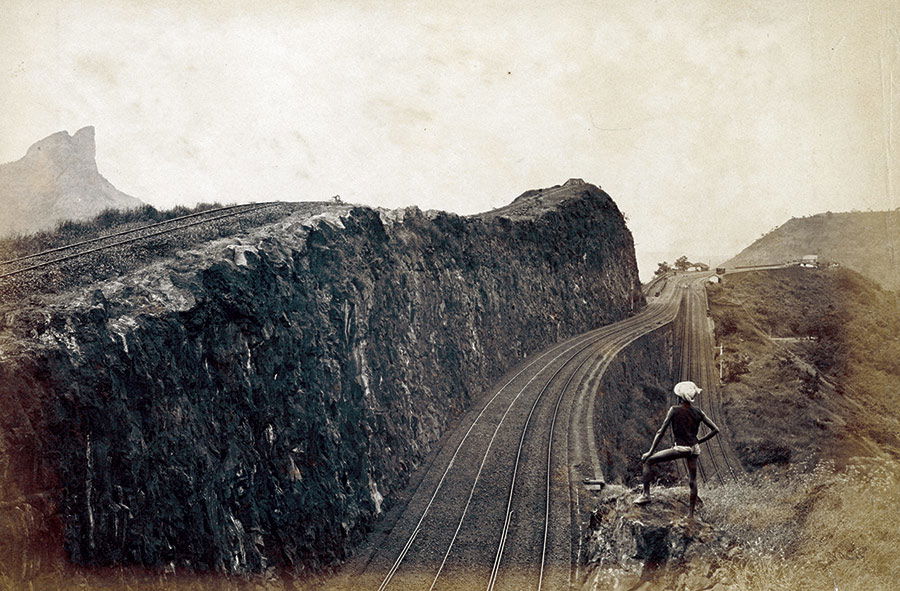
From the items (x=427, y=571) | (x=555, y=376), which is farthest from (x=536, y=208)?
(x=427, y=571)

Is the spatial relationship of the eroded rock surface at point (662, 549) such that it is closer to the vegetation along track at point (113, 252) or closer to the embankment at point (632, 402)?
the embankment at point (632, 402)

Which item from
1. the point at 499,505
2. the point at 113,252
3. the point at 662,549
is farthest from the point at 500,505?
the point at 113,252

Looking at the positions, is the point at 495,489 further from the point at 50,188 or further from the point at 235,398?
the point at 50,188

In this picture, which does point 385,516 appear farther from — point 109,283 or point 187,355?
point 109,283

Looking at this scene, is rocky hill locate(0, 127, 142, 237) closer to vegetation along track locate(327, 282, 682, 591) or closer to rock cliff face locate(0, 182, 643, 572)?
rock cliff face locate(0, 182, 643, 572)

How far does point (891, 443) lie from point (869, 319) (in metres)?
25.6

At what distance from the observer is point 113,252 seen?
16469 mm

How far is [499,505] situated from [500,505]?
1.5 inches

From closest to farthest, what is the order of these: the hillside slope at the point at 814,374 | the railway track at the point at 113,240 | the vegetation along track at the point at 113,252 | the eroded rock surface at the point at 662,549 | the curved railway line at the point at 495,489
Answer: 1. the eroded rock surface at the point at 662,549
2. the vegetation along track at the point at 113,252
3. the railway track at the point at 113,240
4. the curved railway line at the point at 495,489
5. the hillside slope at the point at 814,374

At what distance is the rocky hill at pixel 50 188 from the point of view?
14.9 metres

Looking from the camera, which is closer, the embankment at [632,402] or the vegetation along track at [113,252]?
the vegetation along track at [113,252]

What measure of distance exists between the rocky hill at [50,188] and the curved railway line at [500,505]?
47.9 ft

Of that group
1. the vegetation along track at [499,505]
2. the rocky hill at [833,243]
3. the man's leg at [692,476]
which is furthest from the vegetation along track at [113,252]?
the rocky hill at [833,243]

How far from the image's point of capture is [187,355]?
1376cm
